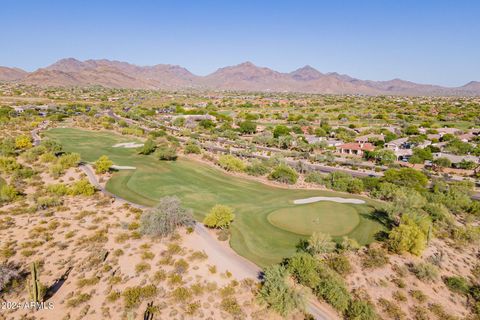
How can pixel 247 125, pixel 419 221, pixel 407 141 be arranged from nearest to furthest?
pixel 419 221 < pixel 407 141 < pixel 247 125

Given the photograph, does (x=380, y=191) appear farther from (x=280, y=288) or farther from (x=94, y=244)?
(x=94, y=244)

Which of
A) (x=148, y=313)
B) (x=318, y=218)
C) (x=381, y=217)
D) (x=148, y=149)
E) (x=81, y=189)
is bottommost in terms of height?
(x=318, y=218)

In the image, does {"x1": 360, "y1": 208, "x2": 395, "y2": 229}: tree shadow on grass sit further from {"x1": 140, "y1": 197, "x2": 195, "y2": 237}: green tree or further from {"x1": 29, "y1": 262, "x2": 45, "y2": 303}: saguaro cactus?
{"x1": 29, "y1": 262, "x2": 45, "y2": 303}: saguaro cactus

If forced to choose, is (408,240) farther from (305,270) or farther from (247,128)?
(247,128)

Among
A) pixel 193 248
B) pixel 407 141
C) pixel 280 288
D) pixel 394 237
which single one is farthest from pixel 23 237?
pixel 407 141

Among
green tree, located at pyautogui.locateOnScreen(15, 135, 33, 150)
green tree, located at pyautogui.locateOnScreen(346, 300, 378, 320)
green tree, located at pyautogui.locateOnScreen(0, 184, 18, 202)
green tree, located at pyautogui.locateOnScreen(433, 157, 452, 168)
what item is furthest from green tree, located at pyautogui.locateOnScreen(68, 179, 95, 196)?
green tree, located at pyautogui.locateOnScreen(433, 157, 452, 168)

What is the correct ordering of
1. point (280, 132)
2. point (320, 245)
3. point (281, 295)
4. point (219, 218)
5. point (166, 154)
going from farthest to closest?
point (280, 132)
point (166, 154)
point (219, 218)
point (320, 245)
point (281, 295)

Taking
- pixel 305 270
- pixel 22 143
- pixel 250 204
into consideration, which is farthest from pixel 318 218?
pixel 22 143
